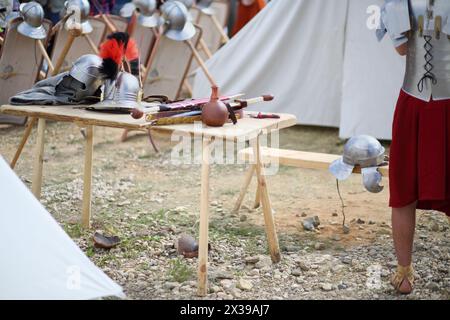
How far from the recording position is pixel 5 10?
20.3ft

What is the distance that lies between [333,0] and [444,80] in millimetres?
3460

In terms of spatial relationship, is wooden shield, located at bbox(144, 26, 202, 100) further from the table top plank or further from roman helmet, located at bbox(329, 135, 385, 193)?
roman helmet, located at bbox(329, 135, 385, 193)

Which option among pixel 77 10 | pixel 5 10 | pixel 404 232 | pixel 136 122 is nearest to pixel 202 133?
pixel 136 122

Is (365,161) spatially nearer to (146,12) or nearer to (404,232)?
(404,232)

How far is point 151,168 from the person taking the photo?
5.97 meters

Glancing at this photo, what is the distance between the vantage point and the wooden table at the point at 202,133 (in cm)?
336

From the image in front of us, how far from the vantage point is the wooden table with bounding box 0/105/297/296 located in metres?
3.36

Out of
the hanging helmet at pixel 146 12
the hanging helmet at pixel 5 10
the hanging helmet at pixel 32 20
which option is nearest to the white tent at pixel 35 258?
the hanging helmet at pixel 32 20

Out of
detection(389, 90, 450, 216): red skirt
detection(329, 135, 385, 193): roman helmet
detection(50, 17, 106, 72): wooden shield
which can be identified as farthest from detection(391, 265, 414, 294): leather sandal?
detection(50, 17, 106, 72): wooden shield

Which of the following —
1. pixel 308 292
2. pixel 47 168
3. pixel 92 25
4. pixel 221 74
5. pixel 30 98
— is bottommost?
pixel 308 292

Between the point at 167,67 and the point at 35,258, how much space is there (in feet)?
12.9

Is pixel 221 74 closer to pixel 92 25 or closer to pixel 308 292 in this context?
pixel 92 25

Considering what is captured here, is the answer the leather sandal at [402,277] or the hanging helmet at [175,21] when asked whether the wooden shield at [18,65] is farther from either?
the leather sandal at [402,277]

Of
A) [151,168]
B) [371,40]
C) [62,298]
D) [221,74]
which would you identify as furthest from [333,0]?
[62,298]
